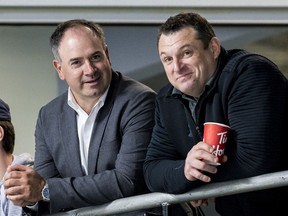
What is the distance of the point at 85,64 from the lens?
486 centimetres

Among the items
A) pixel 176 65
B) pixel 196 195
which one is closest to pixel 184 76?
pixel 176 65

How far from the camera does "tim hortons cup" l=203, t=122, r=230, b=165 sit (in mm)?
4039

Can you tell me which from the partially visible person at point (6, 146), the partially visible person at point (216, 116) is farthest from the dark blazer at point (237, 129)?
the partially visible person at point (6, 146)

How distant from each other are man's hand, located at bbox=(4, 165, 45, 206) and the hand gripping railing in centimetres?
28

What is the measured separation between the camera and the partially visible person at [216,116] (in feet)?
13.4

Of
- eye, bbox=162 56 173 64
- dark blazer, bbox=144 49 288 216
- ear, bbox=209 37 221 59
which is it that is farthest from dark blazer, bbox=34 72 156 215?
ear, bbox=209 37 221 59

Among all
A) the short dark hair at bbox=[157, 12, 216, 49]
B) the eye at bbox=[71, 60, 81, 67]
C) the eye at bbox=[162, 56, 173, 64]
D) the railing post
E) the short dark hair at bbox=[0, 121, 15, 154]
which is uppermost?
the short dark hair at bbox=[157, 12, 216, 49]

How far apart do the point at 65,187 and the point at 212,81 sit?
3.26ft

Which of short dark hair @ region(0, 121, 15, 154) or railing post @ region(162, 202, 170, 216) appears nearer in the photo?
railing post @ region(162, 202, 170, 216)

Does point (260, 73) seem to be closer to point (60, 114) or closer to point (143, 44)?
point (60, 114)

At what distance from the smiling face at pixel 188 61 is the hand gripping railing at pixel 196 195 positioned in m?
0.46

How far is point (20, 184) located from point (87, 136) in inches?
18.0

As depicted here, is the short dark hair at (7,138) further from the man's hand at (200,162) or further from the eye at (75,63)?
the man's hand at (200,162)

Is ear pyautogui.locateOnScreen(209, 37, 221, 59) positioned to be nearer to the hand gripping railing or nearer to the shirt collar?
the hand gripping railing
